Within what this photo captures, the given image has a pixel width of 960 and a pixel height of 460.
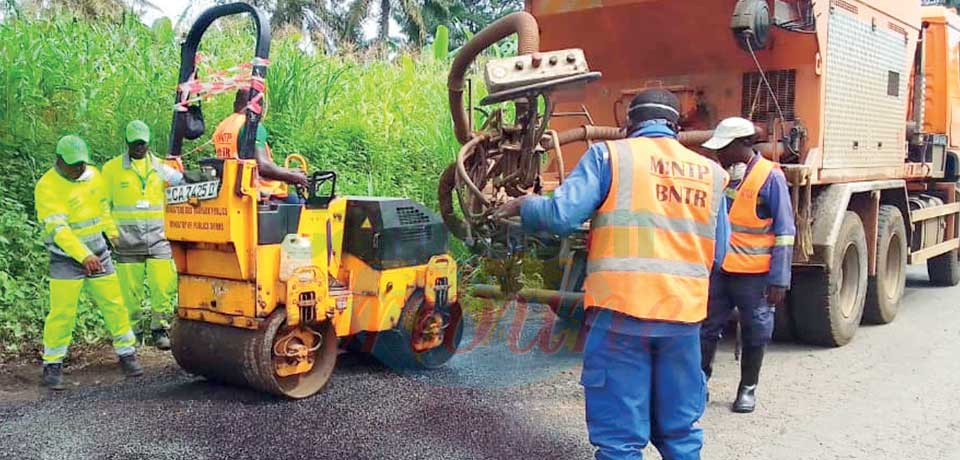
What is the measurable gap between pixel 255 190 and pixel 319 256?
0.51 m

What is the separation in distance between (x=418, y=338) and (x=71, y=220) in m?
2.09

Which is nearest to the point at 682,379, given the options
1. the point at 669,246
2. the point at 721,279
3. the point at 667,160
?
the point at 669,246

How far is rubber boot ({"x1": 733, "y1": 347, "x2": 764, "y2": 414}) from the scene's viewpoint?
14.8ft

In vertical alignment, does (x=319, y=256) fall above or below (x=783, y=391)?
above

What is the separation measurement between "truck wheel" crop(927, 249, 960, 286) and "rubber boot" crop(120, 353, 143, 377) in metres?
7.87

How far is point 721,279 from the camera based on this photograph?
4.50 meters

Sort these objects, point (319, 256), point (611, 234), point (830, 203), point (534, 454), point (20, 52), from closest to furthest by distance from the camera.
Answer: point (611, 234), point (534, 454), point (319, 256), point (830, 203), point (20, 52)

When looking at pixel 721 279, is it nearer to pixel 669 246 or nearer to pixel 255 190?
pixel 669 246

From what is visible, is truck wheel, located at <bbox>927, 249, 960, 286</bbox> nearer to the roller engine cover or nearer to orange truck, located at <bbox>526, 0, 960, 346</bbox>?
orange truck, located at <bbox>526, 0, 960, 346</bbox>

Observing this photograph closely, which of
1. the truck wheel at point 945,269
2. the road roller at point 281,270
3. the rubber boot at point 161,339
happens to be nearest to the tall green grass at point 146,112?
the rubber boot at point 161,339

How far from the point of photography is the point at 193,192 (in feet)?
13.7

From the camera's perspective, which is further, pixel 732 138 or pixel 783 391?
pixel 783 391

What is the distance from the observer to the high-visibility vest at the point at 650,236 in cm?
286

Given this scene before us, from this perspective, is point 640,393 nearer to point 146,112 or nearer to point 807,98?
point 807,98
